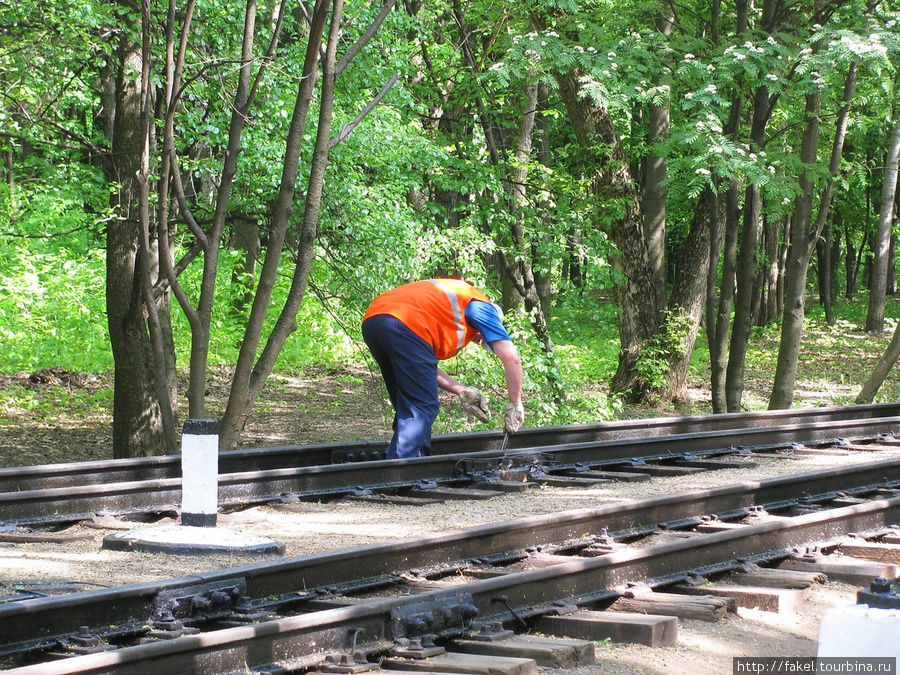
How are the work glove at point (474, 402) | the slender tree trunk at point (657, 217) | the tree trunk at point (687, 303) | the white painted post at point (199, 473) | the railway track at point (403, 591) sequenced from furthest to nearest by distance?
the slender tree trunk at point (657, 217)
the tree trunk at point (687, 303)
the work glove at point (474, 402)
the white painted post at point (199, 473)
the railway track at point (403, 591)

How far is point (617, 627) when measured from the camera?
4.16 metres

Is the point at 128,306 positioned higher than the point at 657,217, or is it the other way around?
Result: the point at 657,217

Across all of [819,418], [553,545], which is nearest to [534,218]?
[819,418]

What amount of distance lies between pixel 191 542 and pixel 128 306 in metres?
5.79

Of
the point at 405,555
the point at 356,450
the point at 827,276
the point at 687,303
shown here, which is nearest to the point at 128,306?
the point at 356,450

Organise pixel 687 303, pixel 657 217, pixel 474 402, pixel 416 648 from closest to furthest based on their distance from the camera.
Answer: pixel 416 648
pixel 474 402
pixel 687 303
pixel 657 217

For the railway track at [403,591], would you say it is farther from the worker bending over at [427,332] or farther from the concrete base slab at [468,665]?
the worker bending over at [427,332]

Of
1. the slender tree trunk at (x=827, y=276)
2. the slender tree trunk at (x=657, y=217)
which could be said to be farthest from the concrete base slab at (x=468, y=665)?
the slender tree trunk at (x=827, y=276)

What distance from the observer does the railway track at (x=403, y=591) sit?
3619mm

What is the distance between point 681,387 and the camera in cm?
1684

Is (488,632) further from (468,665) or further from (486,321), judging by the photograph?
(486,321)

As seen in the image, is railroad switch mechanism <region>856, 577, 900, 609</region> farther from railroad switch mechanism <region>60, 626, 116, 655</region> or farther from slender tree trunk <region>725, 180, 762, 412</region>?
slender tree trunk <region>725, 180, 762, 412</region>

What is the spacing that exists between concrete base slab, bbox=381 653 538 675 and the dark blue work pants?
3.89 metres

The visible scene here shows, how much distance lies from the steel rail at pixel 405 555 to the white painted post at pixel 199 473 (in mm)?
1320
